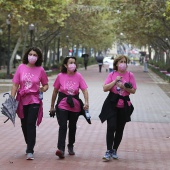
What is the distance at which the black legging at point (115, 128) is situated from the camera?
29.7 ft

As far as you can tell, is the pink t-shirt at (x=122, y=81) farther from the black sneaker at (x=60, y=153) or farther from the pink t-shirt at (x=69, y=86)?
the black sneaker at (x=60, y=153)

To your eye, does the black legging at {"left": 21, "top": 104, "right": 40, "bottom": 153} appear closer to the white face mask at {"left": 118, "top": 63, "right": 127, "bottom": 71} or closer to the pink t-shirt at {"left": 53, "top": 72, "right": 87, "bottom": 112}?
the pink t-shirt at {"left": 53, "top": 72, "right": 87, "bottom": 112}

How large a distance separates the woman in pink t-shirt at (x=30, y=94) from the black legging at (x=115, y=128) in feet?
3.65

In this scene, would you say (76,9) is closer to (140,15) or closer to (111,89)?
(140,15)

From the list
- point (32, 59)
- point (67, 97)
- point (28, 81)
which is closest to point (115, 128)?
point (67, 97)

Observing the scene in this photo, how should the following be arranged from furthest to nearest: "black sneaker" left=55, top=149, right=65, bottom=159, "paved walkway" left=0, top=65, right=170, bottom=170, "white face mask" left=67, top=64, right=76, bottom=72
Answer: "white face mask" left=67, top=64, right=76, bottom=72
"black sneaker" left=55, top=149, right=65, bottom=159
"paved walkway" left=0, top=65, right=170, bottom=170

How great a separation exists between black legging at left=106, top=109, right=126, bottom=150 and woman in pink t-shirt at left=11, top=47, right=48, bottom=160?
111 cm

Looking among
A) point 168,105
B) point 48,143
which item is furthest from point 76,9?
point 48,143

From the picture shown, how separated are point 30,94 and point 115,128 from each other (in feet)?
4.57

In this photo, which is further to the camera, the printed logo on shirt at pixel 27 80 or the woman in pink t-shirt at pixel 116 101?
the printed logo on shirt at pixel 27 80

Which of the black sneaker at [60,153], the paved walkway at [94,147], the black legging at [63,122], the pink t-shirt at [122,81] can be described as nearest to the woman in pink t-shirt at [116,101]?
the pink t-shirt at [122,81]

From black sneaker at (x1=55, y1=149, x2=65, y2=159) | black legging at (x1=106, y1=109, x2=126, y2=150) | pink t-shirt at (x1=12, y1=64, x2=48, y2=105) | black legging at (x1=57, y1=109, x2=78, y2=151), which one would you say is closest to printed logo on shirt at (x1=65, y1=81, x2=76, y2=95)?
black legging at (x1=57, y1=109, x2=78, y2=151)

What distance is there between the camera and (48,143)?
10969 millimetres

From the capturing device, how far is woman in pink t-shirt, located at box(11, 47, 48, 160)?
918cm
